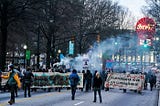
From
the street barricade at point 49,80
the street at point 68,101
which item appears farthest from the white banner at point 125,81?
the street at point 68,101

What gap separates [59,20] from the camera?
5581 centimetres

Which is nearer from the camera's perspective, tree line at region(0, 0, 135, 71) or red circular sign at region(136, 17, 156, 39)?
tree line at region(0, 0, 135, 71)

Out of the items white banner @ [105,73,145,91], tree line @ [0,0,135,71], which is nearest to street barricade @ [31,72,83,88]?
white banner @ [105,73,145,91]

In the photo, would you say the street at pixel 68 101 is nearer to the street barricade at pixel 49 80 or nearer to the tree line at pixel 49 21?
the street barricade at pixel 49 80

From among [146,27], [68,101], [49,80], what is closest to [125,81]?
[49,80]

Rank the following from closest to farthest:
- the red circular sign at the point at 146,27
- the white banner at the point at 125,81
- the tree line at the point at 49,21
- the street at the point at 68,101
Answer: the street at the point at 68,101, the white banner at the point at 125,81, the tree line at the point at 49,21, the red circular sign at the point at 146,27

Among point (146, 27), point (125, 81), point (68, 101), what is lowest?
point (68, 101)

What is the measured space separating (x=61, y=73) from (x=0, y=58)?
466 inches

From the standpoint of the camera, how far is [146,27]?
6669cm

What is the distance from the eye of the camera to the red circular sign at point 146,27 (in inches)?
2623

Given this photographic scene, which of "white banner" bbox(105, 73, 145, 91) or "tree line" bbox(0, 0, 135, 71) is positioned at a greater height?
"tree line" bbox(0, 0, 135, 71)

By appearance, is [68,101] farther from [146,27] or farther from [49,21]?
[146,27]

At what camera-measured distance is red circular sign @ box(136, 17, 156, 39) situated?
2623 inches

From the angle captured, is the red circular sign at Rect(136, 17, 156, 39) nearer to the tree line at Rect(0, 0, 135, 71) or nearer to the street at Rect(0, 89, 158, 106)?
the tree line at Rect(0, 0, 135, 71)
